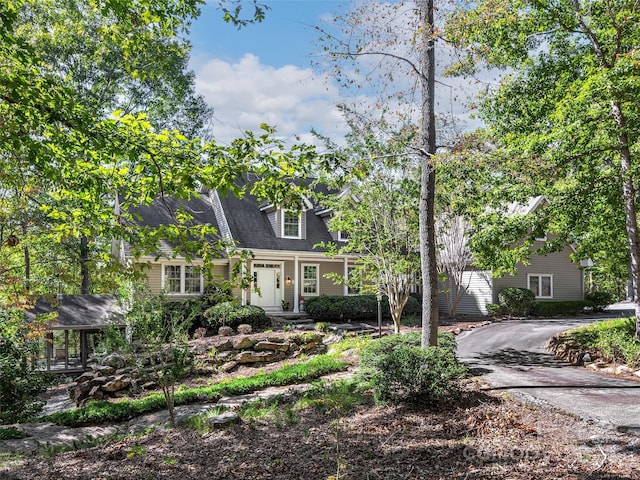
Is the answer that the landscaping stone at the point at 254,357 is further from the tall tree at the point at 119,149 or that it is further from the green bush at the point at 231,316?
the tall tree at the point at 119,149

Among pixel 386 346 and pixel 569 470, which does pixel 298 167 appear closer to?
pixel 569 470

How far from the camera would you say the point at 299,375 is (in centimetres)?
1138

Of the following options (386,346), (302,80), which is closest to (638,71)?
(302,80)

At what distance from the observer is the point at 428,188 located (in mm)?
8961

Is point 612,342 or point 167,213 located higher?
point 167,213

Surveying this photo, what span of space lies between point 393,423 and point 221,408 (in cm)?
397

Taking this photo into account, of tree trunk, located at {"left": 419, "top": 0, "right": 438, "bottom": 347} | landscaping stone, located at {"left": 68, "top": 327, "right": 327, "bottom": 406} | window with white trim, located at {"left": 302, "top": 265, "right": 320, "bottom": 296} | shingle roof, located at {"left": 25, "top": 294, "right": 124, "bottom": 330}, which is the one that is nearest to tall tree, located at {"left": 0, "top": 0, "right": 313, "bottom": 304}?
tree trunk, located at {"left": 419, "top": 0, "right": 438, "bottom": 347}

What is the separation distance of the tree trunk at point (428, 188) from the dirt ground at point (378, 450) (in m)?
1.88

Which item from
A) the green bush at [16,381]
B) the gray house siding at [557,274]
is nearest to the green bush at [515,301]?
the gray house siding at [557,274]

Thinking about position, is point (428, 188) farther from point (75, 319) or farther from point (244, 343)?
point (75, 319)

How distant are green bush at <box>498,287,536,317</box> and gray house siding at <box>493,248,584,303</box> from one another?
1950mm

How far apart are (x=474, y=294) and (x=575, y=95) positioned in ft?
49.1

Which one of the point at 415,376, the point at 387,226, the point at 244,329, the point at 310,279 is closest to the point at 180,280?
the point at 244,329

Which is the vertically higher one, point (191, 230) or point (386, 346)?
point (191, 230)
